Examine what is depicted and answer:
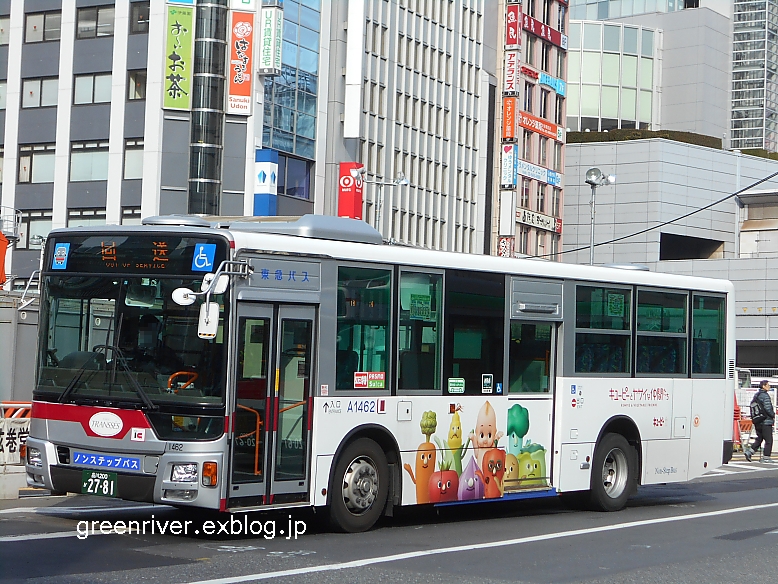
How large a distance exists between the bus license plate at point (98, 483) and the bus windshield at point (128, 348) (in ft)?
2.05

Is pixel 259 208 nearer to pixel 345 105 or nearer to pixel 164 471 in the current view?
pixel 345 105

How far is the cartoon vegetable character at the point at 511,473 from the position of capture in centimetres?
1487

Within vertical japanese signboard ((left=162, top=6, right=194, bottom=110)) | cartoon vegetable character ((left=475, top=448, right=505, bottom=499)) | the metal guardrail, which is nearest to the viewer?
cartoon vegetable character ((left=475, top=448, right=505, bottom=499))

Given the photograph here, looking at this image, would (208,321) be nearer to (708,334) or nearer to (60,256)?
(60,256)

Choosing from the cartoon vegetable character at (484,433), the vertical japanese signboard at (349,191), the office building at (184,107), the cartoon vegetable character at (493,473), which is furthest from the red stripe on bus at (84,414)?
the vertical japanese signboard at (349,191)

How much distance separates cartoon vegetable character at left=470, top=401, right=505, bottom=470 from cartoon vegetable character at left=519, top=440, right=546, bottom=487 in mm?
588

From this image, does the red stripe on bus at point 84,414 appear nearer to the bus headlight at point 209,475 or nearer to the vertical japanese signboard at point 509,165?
the bus headlight at point 209,475

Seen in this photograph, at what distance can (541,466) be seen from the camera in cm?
1540

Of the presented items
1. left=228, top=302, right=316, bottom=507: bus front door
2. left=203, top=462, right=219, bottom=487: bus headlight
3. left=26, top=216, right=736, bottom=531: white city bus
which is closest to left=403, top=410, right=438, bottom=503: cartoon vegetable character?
Result: left=26, top=216, right=736, bottom=531: white city bus

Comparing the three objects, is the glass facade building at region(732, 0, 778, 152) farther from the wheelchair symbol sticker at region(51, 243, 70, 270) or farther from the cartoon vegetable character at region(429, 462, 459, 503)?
the wheelchair symbol sticker at region(51, 243, 70, 270)

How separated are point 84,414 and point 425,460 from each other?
364 cm

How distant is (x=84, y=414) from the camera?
39.1 feet

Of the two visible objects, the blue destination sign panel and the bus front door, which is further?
the blue destination sign panel

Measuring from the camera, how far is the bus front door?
1170 cm
